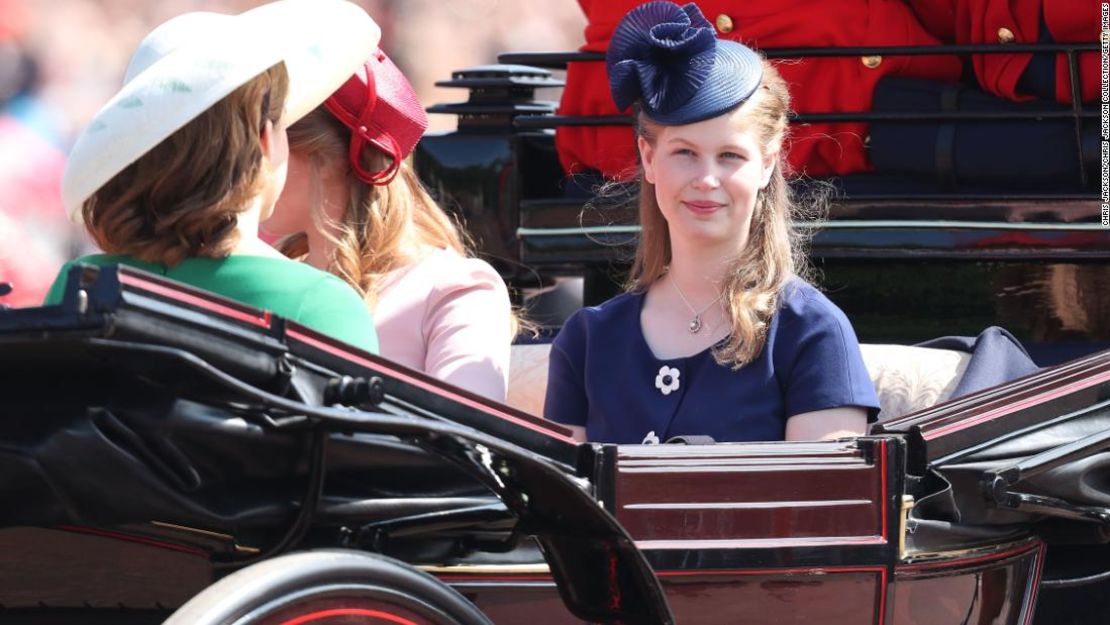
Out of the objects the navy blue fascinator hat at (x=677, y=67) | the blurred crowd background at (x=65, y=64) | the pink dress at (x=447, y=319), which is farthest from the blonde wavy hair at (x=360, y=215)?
the blurred crowd background at (x=65, y=64)

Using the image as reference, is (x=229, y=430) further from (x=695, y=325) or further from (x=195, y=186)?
(x=695, y=325)

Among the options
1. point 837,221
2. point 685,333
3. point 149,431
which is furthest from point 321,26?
point 837,221

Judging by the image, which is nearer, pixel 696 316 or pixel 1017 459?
pixel 1017 459

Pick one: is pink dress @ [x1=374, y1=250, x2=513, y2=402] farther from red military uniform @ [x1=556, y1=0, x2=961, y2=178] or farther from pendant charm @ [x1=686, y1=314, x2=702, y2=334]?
red military uniform @ [x1=556, y1=0, x2=961, y2=178]

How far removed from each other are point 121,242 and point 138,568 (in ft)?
1.12

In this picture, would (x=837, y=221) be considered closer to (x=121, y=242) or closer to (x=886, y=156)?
(x=886, y=156)

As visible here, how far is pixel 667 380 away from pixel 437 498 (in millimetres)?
576

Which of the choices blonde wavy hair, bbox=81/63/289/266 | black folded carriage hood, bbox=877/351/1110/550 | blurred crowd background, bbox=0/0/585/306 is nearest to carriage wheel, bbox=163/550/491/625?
blonde wavy hair, bbox=81/63/289/266

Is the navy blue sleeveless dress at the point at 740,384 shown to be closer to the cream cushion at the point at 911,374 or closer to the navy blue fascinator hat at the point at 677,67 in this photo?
the navy blue fascinator hat at the point at 677,67

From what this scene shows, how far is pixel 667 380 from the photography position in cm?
220

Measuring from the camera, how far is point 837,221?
10.0 ft

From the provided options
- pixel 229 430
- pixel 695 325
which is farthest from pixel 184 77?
pixel 695 325

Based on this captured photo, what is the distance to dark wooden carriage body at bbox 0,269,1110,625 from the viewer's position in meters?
1.45

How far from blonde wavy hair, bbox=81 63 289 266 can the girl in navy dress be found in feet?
2.31
